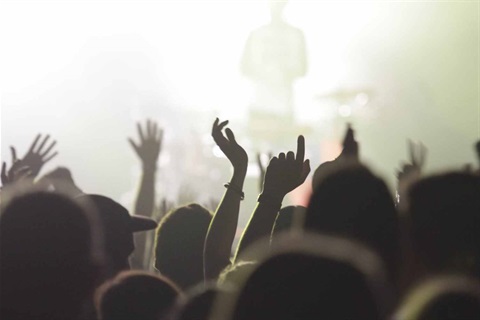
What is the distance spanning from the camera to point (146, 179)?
320 cm

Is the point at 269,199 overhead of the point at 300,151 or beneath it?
beneath

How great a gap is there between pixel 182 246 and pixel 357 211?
85cm

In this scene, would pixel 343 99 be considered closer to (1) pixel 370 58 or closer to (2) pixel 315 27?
(1) pixel 370 58

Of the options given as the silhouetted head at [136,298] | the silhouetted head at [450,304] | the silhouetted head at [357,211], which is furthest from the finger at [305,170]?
the silhouetted head at [450,304]

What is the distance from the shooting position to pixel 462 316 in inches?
39.4

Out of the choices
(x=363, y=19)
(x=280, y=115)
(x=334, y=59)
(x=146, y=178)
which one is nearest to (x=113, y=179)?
(x=280, y=115)

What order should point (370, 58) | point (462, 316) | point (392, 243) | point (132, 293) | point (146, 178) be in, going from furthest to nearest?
1. point (370, 58)
2. point (146, 178)
3. point (392, 243)
4. point (132, 293)
5. point (462, 316)

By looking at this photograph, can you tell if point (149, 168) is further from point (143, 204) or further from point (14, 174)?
point (14, 174)

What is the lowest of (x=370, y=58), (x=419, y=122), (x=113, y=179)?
(x=113, y=179)

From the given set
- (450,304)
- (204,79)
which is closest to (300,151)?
(450,304)

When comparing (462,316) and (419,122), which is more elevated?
(419,122)

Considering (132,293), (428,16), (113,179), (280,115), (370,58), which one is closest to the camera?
(132,293)

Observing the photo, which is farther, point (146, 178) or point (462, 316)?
point (146, 178)

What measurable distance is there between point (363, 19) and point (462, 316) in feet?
26.1
